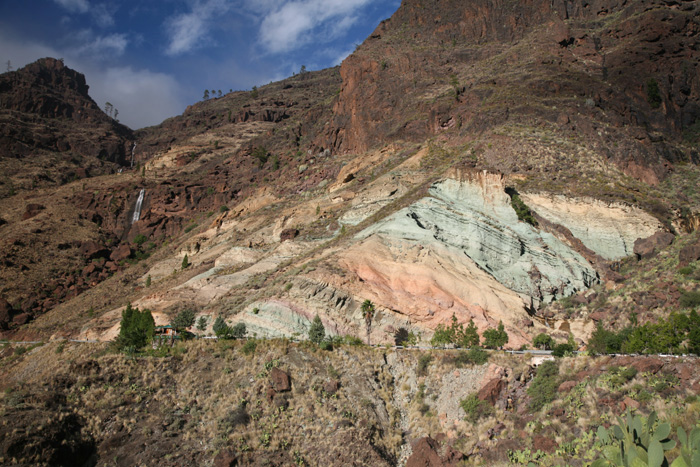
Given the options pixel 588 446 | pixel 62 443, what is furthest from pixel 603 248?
pixel 62 443

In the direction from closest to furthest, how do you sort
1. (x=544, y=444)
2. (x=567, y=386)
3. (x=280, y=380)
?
1. (x=544, y=444)
2. (x=567, y=386)
3. (x=280, y=380)

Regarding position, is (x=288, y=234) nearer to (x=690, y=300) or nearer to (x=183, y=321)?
(x=183, y=321)

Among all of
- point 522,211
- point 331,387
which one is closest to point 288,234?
point 522,211

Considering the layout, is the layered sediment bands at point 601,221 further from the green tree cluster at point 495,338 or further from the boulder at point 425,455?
the boulder at point 425,455

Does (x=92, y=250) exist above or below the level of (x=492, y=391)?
above

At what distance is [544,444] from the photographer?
17609 mm

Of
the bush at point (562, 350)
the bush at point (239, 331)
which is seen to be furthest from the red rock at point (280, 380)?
the bush at point (562, 350)

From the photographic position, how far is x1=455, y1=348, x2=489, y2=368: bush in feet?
81.4

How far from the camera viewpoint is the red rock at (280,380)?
914 inches

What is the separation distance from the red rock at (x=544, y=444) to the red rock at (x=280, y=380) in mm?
11961

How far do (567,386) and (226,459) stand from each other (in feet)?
50.6

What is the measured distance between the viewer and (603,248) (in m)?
40.4

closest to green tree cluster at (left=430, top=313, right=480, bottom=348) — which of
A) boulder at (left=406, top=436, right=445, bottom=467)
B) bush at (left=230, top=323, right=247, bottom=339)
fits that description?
boulder at (left=406, top=436, right=445, bottom=467)

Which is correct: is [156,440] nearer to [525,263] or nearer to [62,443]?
[62,443]
